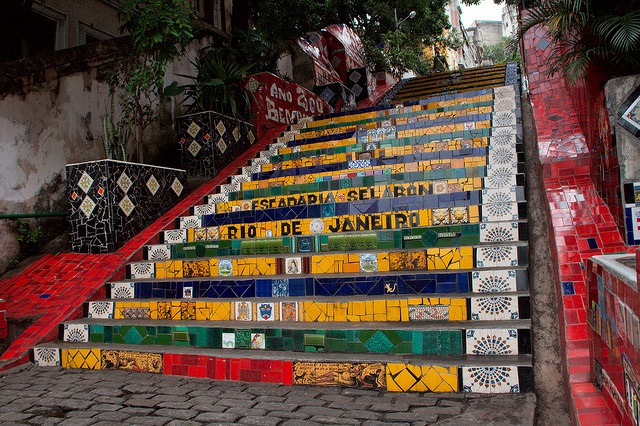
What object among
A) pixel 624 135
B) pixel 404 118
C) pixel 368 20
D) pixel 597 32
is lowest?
pixel 624 135

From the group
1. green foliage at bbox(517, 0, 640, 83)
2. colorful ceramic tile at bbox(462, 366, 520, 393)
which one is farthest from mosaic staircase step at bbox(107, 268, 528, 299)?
green foliage at bbox(517, 0, 640, 83)

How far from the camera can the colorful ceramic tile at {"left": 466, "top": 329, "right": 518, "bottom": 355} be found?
286 cm

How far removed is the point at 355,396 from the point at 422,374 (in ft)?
1.22

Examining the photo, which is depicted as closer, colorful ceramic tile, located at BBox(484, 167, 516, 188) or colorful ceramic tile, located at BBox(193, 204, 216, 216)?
colorful ceramic tile, located at BBox(484, 167, 516, 188)

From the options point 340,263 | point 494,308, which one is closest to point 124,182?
point 340,263

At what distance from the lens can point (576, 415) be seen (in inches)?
82.8

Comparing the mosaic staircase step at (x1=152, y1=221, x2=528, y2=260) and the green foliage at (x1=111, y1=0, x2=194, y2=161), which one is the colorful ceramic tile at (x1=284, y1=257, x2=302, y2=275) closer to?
the mosaic staircase step at (x1=152, y1=221, x2=528, y2=260)

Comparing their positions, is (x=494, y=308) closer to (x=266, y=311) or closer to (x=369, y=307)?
(x=369, y=307)

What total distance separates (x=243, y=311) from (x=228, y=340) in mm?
277

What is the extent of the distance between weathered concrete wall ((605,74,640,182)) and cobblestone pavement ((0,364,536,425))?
155cm

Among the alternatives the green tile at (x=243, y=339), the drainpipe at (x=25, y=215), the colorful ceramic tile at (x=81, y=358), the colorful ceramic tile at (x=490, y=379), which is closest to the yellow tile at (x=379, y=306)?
the colorful ceramic tile at (x=490, y=379)

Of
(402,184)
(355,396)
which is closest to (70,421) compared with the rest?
(355,396)

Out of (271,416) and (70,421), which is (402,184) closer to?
(271,416)

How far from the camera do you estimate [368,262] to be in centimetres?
383
